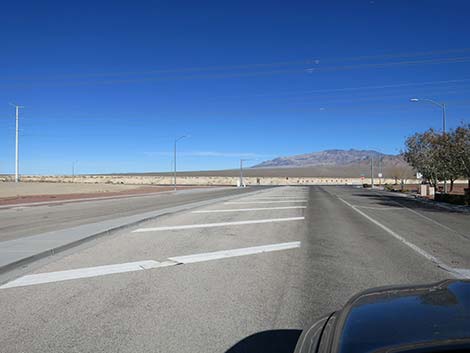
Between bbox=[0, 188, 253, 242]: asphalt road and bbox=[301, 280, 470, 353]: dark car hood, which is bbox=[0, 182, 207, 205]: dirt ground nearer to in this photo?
bbox=[0, 188, 253, 242]: asphalt road

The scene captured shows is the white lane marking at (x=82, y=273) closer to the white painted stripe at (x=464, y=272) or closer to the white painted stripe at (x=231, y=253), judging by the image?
the white painted stripe at (x=231, y=253)

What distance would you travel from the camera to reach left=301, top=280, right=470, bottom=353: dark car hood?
255 cm

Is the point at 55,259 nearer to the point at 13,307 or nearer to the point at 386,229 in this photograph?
the point at 13,307

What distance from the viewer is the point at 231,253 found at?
34.2 ft

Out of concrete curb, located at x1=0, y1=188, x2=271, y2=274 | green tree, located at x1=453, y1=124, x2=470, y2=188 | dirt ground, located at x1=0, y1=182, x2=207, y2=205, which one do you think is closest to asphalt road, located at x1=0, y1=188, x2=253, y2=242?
concrete curb, located at x1=0, y1=188, x2=271, y2=274

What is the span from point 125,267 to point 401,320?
671cm

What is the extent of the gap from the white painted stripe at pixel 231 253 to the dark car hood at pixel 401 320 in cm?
622

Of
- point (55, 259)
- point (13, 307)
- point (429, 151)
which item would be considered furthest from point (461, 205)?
point (13, 307)

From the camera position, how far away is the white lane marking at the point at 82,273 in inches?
296

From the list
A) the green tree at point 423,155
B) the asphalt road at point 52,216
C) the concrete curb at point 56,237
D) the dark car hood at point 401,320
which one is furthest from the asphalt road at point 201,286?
the green tree at point 423,155

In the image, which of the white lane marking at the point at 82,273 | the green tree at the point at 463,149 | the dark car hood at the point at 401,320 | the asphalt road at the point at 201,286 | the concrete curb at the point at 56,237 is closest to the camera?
the dark car hood at the point at 401,320

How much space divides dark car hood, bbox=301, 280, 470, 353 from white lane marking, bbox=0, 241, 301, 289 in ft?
18.8

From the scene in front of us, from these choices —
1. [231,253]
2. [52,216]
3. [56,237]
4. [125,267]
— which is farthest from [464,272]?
[52,216]

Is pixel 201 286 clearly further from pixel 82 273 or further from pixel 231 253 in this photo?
pixel 231 253
